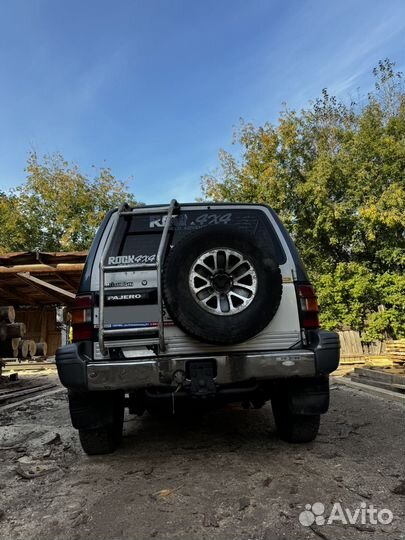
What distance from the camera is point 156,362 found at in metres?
2.77

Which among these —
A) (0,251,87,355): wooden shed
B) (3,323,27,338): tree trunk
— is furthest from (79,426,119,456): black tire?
(3,323,27,338): tree trunk

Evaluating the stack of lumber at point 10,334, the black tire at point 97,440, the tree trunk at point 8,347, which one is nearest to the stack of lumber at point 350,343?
the stack of lumber at point 10,334

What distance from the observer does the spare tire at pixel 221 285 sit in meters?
2.71

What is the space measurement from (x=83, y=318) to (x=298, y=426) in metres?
2.02

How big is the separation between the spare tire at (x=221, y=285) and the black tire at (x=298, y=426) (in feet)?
3.52

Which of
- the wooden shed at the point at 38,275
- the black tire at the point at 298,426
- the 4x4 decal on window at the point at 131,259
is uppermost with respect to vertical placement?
the wooden shed at the point at 38,275

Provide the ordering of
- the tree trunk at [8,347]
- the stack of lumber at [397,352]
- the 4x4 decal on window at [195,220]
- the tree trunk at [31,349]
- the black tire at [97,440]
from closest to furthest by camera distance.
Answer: the black tire at [97,440] → the 4x4 decal on window at [195,220] → the stack of lumber at [397,352] → the tree trunk at [8,347] → the tree trunk at [31,349]

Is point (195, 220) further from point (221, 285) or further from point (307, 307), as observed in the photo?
point (307, 307)

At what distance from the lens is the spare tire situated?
2705 millimetres

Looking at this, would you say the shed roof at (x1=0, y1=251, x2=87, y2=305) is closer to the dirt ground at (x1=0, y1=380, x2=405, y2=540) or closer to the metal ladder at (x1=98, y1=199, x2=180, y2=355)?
the dirt ground at (x1=0, y1=380, x2=405, y2=540)

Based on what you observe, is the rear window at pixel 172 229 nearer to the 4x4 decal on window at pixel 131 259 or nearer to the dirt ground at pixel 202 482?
the 4x4 decal on window at pixel 131 259

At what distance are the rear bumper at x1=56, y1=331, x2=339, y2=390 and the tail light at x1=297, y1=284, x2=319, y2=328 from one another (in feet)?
0.70

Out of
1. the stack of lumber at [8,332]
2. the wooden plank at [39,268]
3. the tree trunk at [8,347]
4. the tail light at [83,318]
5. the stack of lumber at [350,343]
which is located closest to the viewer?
the tail light at [83,318]

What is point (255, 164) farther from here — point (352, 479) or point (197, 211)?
point (352, 479)
